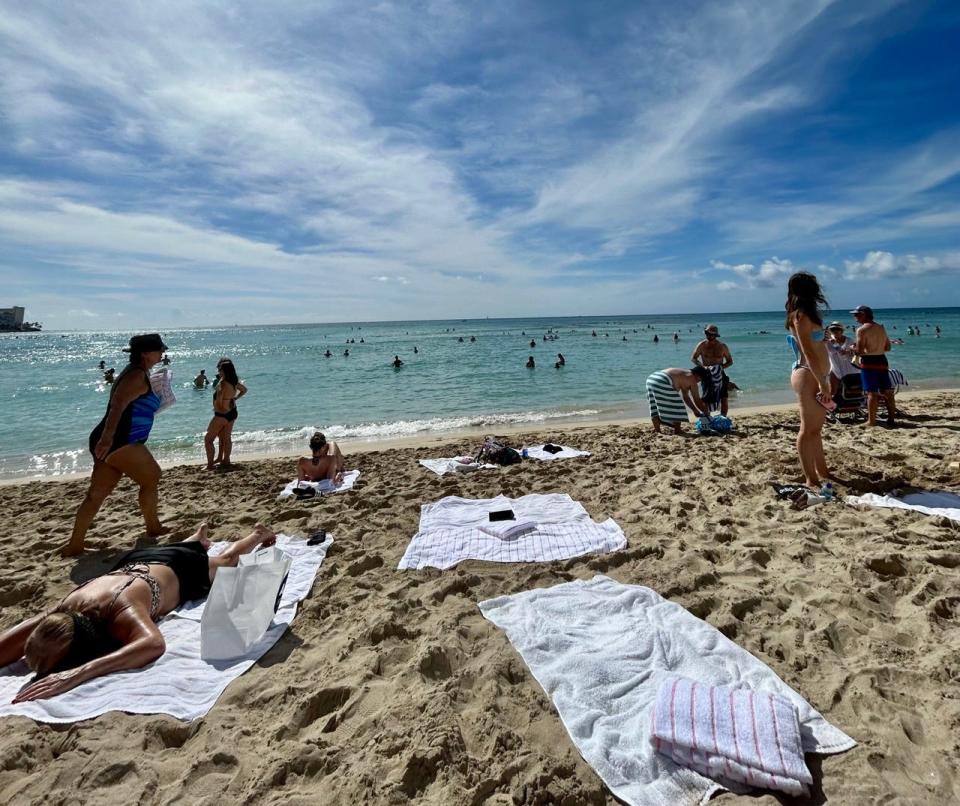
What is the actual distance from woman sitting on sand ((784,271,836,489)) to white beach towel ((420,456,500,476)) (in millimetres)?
3767

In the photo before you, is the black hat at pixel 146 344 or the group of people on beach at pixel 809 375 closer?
the black hat at pixel 146 344

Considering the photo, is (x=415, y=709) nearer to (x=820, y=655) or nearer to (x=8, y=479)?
(x=820, y=655)

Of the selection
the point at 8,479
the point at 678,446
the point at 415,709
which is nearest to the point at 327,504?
the point at 415,709

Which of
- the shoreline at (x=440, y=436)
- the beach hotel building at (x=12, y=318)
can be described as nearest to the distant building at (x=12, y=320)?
the beach hotel building at (x=12, y=318)

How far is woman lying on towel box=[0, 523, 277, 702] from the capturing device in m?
2.84

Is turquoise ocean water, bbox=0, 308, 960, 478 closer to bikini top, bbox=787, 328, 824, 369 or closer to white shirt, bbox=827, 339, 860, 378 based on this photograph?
white shirt, bbox=827, 339, 860, 378

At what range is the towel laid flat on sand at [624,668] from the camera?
2109 millimetres

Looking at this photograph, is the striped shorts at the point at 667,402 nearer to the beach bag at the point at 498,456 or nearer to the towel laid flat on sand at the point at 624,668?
the beach bag at the point at 498,456

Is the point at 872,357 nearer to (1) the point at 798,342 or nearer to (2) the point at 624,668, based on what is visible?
(1) the point at 798,342

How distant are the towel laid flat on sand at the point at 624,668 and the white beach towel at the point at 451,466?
11.8 ft

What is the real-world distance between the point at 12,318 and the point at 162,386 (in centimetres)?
15250

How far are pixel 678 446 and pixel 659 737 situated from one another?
5.97 m

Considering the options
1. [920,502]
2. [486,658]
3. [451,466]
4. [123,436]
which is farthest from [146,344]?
[920,502]

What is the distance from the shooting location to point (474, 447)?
904 cm
